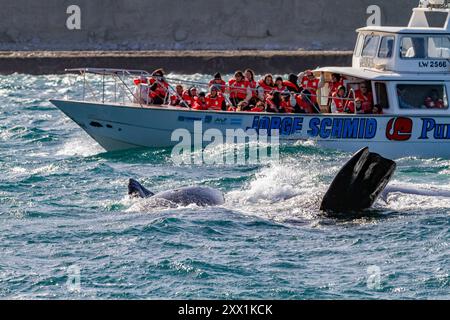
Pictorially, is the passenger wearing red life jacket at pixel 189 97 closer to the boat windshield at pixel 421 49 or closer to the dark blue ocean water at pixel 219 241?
the dark blue ocean water at pixel 219 241

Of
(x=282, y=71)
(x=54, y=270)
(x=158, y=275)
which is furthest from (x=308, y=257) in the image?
(x=282, y=71)

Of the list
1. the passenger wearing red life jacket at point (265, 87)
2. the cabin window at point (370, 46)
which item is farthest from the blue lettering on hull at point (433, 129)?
the passenger wearing red life jacket at point (265, 87)

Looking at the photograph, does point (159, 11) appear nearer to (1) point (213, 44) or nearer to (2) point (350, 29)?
(1) point (213, 44)

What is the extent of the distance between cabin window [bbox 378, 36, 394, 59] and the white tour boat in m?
0.07

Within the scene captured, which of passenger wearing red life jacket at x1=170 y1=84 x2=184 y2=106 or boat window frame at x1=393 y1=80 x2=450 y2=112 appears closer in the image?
boat window frame at x1=393 y1=80 x2=450 y2=112

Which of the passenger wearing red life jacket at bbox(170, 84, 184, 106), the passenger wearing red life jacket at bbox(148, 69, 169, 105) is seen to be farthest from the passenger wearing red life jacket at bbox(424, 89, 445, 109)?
the passenger wearing red life jacket at bbox(148, 69, 169, 105)

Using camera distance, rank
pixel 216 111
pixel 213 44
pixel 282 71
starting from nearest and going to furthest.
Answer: pixel 216 111, pixel 282 71, pixel 213 44

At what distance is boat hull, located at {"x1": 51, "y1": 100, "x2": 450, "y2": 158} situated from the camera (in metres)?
26.8

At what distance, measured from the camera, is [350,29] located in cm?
7725

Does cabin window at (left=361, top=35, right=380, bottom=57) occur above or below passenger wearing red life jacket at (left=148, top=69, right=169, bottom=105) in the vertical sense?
above

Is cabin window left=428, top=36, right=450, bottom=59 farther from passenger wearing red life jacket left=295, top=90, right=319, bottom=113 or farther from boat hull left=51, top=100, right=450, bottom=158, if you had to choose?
passenger wearing red life jacket left=295, top=90, right=319, bottom=113

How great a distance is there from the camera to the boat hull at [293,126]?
87.9 feet

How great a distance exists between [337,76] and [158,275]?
13.7m

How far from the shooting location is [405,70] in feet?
90.0
